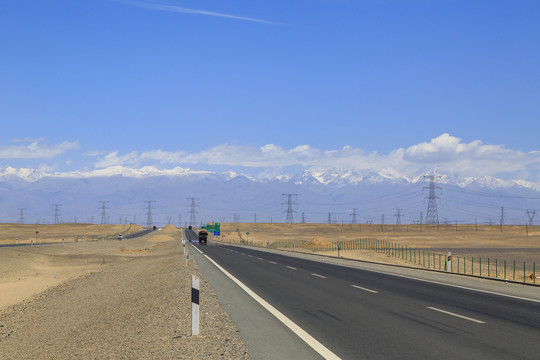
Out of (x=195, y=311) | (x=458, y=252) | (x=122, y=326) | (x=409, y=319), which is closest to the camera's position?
(x=195, y=311)

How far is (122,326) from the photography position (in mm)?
14227

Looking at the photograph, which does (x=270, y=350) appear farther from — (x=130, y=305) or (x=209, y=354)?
(x=130, y=305)

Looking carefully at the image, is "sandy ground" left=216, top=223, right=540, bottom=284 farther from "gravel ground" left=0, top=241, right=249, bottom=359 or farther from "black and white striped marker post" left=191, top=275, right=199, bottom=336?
"black and white striped marker post" left=191, top=275, right=199, bottom=336

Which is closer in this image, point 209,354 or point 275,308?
point 209,354

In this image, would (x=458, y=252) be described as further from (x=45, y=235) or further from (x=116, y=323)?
(x=45, y=235)

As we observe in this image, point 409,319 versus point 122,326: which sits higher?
point 409,319

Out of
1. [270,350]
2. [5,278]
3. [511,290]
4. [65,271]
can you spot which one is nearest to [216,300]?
[270,350]

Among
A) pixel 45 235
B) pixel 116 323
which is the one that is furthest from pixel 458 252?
pixel 45 235

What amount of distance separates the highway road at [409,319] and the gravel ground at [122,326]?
2132 millimetres

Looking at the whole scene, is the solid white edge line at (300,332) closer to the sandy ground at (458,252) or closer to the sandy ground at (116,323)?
the sandy ground at (116,323)

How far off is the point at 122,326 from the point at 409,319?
23.3 ft

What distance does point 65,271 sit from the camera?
45125 mm

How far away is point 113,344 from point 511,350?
7560 millimetres

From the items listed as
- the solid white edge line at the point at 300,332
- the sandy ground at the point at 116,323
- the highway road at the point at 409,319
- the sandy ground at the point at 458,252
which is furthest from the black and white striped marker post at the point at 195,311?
the sandy ground at the point at 458,252
